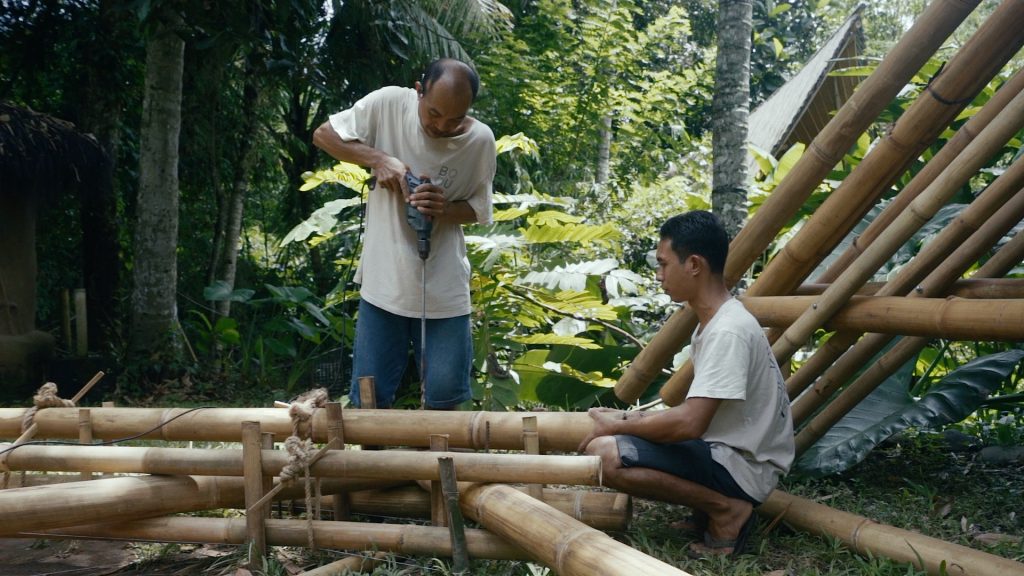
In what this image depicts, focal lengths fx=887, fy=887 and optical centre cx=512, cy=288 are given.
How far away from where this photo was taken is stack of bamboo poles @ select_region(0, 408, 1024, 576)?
2.59m

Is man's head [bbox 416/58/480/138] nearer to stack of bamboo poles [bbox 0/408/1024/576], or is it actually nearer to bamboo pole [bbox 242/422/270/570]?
stack of bamboo poles [bbox 0/408/1024/576]

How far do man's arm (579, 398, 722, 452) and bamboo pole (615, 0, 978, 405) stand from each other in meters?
0.62

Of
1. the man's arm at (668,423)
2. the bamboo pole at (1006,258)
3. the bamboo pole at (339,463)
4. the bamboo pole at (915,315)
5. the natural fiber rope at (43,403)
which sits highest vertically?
the bamboo pole at (1006,258)

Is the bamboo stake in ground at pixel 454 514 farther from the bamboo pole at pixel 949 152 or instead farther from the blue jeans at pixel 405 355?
the bamboo pole at pixel 949 152

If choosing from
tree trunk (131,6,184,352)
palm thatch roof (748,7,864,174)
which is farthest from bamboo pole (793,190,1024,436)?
palm thatch roof (748,7,864,174)

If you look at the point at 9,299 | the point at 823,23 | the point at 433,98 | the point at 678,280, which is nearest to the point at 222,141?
the point at 9,299

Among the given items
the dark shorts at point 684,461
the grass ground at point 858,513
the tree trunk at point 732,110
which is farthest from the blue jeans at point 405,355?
the tree trunk at point 732,110

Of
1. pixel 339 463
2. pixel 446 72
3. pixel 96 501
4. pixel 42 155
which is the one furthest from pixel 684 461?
pixel 42 155

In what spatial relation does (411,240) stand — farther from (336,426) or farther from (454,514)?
(454,514)

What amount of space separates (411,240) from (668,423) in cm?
119

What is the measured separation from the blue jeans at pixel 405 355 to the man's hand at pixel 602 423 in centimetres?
60

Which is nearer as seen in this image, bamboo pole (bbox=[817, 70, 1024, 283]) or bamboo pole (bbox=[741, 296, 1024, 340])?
bamboo pole (bbox=[741, 296, 1024, 340])

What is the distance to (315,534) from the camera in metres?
2.79

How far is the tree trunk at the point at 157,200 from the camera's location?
21.8ft
